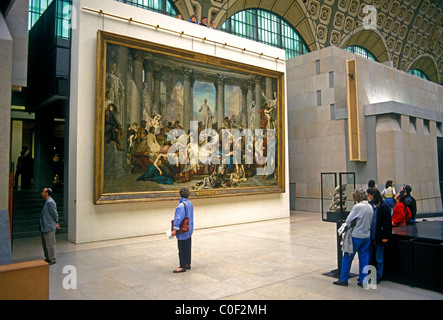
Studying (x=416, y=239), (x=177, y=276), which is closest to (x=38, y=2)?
(x=177, y=276)

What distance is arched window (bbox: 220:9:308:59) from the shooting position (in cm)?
2342

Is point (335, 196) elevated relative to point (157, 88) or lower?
lower

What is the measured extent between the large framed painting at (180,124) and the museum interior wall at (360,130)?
9.86ft

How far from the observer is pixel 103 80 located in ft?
31.5

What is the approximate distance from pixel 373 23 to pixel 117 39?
92.4 feet

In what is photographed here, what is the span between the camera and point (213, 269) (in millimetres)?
6680

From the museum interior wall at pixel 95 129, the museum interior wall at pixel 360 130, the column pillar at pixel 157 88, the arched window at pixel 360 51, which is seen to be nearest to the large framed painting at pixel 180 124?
the column pillar at pixel 157 88

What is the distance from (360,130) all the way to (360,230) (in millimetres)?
10714

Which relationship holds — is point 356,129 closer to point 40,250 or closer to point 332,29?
point 40,250

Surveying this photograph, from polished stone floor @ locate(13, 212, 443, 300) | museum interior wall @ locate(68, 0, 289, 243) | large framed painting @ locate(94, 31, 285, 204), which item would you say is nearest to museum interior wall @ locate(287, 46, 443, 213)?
large framed painting @ locate(94, 31, 285, 204)

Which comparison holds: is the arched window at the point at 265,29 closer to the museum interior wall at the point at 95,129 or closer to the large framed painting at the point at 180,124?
the large framed painting at the point at 180,124

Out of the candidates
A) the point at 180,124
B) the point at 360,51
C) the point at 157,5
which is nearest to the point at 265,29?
the point at 157,5

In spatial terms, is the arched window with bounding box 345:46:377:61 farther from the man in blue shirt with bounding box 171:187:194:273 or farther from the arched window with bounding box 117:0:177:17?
the man in blue shirt with bounding box 171:187:194:273

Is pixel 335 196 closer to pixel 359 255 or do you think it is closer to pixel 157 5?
pixel 359 255
